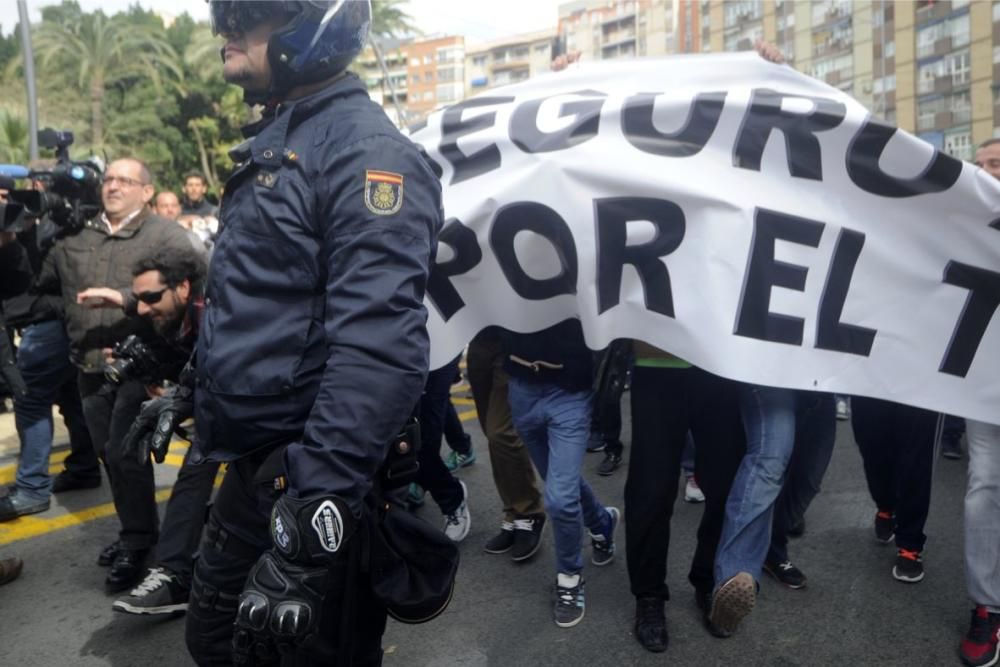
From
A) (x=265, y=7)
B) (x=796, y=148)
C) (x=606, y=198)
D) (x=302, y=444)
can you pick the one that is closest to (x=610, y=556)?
(x=606, y=198)

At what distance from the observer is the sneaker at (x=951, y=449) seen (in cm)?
579

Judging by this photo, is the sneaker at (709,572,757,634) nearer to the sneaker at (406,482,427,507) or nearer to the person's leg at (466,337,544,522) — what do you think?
the person's leg at (466,337,544,522)

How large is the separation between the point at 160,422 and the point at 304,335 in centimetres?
112

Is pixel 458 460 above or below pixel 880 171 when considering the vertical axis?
below

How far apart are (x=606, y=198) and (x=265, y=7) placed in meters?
1.76

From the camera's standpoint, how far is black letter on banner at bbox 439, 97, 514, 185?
385 centimetres

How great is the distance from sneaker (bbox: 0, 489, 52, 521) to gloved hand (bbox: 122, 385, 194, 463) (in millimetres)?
2455

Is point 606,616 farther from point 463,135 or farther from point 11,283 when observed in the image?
point 11,283

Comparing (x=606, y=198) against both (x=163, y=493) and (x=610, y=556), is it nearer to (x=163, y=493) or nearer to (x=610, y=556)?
(x=610, y=556)

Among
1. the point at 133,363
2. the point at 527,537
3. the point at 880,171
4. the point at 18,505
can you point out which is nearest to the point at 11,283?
the point at 18,505

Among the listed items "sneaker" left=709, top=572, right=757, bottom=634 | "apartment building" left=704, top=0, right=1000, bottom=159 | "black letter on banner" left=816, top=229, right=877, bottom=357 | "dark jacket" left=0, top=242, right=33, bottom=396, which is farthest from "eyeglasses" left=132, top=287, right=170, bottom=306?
"apartment building" left=704, top=0, right=1000, bottom=159

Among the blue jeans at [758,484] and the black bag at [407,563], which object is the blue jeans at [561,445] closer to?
the blue jeans at [758,484]

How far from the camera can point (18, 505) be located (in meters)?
5.14

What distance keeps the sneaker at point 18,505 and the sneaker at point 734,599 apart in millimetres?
3744
